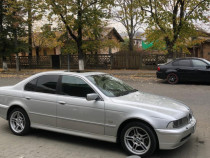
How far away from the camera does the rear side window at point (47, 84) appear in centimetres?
540

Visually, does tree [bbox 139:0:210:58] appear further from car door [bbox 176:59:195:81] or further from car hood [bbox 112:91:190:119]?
car hood [bbox 112:91:190:119]

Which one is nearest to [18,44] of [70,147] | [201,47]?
[201,47]

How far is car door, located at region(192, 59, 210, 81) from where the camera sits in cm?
1335

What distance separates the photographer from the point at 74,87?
17.0 ft

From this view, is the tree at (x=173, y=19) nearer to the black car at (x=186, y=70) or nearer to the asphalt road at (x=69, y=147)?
the black car at (x=186, y=70)

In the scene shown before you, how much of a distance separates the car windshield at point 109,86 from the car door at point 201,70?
29.8ft

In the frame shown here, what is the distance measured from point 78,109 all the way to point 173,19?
14113mm

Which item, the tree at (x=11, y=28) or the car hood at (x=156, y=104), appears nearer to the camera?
the car hood at (x=156, y=104)

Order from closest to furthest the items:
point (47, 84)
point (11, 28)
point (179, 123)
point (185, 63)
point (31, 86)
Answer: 1. point (179, 123)
2. point (47, 84)
3. point (31, 86)
4. point (185, 63)
5. point (11, 28)

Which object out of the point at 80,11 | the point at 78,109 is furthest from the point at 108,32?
the point at 78,109

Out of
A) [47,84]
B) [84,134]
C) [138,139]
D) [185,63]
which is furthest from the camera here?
Result: [185,63]

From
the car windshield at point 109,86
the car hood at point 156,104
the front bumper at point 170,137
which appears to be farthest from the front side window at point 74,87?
the front bumper at point 170,137

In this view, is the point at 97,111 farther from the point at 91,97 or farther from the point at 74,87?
the point at 74,87

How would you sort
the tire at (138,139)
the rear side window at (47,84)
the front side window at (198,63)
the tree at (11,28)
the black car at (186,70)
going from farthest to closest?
the tree at (11,28) → the front side window at (198,63) → the black car at (186,70) → the rear side window at (47,84) → the tire at (138,139)
